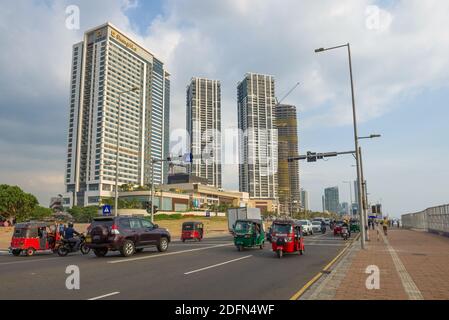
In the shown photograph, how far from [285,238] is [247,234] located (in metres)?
3.70

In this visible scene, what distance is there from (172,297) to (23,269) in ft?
26.6

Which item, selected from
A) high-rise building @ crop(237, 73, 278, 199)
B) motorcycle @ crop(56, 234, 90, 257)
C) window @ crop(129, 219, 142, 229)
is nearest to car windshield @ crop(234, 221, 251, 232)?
window @ crop(129, 219, 142, 229)

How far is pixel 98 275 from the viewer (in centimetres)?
1134

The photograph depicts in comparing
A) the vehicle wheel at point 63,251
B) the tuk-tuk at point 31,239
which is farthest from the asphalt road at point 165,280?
the tuk-tuk at point 31,239

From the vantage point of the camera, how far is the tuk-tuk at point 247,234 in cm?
2081

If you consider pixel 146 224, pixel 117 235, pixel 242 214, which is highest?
pixel 242 214

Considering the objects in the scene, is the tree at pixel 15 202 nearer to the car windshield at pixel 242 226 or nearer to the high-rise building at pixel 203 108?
the high-rise building at pixel 203 108

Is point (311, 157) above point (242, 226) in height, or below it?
above

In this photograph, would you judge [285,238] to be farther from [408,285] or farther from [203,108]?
[203,108]

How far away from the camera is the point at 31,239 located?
20047 mm

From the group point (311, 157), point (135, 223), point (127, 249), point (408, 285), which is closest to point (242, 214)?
point (311, 157)

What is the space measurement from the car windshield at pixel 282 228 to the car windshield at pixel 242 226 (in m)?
3.28

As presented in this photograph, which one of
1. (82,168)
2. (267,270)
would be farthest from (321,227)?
(82,168)
